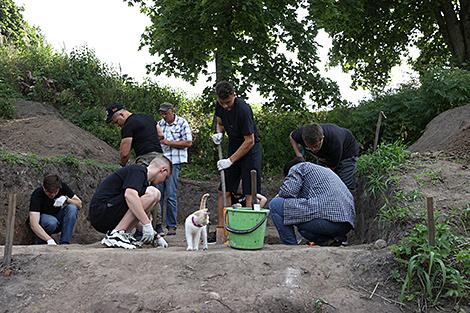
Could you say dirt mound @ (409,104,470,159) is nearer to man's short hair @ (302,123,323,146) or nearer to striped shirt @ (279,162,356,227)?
man's short hair @ (302,123,323,146)

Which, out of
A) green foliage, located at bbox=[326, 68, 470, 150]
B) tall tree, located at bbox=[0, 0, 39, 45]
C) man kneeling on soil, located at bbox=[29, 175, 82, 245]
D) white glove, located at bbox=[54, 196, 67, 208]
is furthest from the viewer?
tall tree, located at bbox=[0, 0, 39, 45]

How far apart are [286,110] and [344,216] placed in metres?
7.08

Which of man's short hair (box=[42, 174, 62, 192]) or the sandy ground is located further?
man's short hair (box=[42, 174, 62, 192])

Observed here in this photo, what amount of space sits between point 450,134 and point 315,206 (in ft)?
13.5

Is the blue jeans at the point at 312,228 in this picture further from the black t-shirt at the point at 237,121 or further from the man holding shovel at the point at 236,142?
the black t-shirt at the point at 237,121

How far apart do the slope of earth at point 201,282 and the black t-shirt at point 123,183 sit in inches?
36.0

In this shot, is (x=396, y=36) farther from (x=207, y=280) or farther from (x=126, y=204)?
(x=207, y=280)

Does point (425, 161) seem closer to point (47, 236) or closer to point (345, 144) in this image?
point (345, 144)

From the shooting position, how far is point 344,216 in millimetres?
5125

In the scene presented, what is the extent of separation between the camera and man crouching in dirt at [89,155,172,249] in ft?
17.0

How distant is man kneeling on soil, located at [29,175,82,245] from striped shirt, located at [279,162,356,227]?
256 cm

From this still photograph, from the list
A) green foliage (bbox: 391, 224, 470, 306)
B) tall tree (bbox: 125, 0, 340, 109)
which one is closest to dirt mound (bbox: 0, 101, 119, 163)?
tall tree (bbox: 125, 0, 340, 109)

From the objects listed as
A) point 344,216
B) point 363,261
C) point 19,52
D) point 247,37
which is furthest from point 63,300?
point 19,52

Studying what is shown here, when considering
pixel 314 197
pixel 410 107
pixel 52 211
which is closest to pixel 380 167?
pixel 314 197
